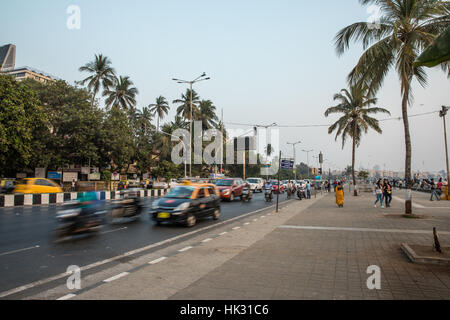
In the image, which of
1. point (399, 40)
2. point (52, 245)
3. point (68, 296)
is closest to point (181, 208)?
point (52, 245)

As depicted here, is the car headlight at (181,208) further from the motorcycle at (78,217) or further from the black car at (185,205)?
the motorcycle at (78,217)

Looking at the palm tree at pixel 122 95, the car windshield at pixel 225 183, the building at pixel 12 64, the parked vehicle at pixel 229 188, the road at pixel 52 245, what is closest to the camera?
the road at pixel 52 245

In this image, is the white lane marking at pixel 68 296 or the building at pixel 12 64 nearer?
the white lane marking at pixel 68 296

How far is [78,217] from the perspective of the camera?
891 cm

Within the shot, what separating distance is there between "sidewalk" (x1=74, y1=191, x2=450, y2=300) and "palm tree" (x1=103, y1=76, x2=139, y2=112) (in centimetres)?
4621

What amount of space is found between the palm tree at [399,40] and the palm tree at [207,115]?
40.2 metres

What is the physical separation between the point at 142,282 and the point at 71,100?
37.9 metres

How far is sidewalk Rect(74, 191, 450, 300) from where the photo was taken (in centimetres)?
453

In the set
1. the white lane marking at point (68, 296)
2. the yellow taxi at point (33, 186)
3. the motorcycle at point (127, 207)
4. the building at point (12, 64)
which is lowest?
the white lane marking at point (68, 296)

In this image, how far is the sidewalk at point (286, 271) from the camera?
14.9 ft

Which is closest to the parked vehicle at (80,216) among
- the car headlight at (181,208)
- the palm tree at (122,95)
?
the car headlight at (181,208)

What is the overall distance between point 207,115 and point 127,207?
42.6 m
